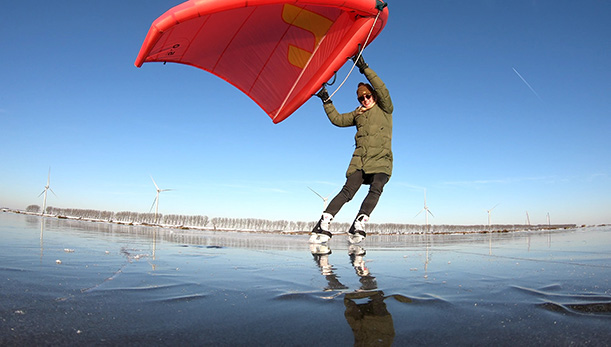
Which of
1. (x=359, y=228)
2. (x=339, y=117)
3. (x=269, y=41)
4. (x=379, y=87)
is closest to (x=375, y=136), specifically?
(x=379, y=87)

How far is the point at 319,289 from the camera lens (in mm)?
2240

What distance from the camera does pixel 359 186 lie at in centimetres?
529

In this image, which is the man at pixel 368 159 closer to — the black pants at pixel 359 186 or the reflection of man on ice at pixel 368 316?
the black pants at pixel 359 186

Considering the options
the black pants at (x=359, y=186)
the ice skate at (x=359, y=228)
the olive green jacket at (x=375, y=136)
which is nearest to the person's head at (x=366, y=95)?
the olive green jacket at (x=375, y=136)

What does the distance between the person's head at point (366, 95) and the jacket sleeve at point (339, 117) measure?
0.23m

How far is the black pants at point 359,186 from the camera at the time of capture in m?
4.96

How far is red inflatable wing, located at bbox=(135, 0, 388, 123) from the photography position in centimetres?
468

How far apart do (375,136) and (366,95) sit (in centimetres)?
79

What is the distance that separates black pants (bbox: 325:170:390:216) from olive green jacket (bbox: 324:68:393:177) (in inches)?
3.8

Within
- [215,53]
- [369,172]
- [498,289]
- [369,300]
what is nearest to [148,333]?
[369,300]

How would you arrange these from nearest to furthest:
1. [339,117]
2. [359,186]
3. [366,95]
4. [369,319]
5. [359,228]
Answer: [369,319], [359,228], [359,186], [366,95], [339,117]

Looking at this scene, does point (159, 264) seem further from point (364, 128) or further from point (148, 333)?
point (364, 128)

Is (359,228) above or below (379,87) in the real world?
below

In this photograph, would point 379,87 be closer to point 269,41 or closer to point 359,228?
point 359,228
